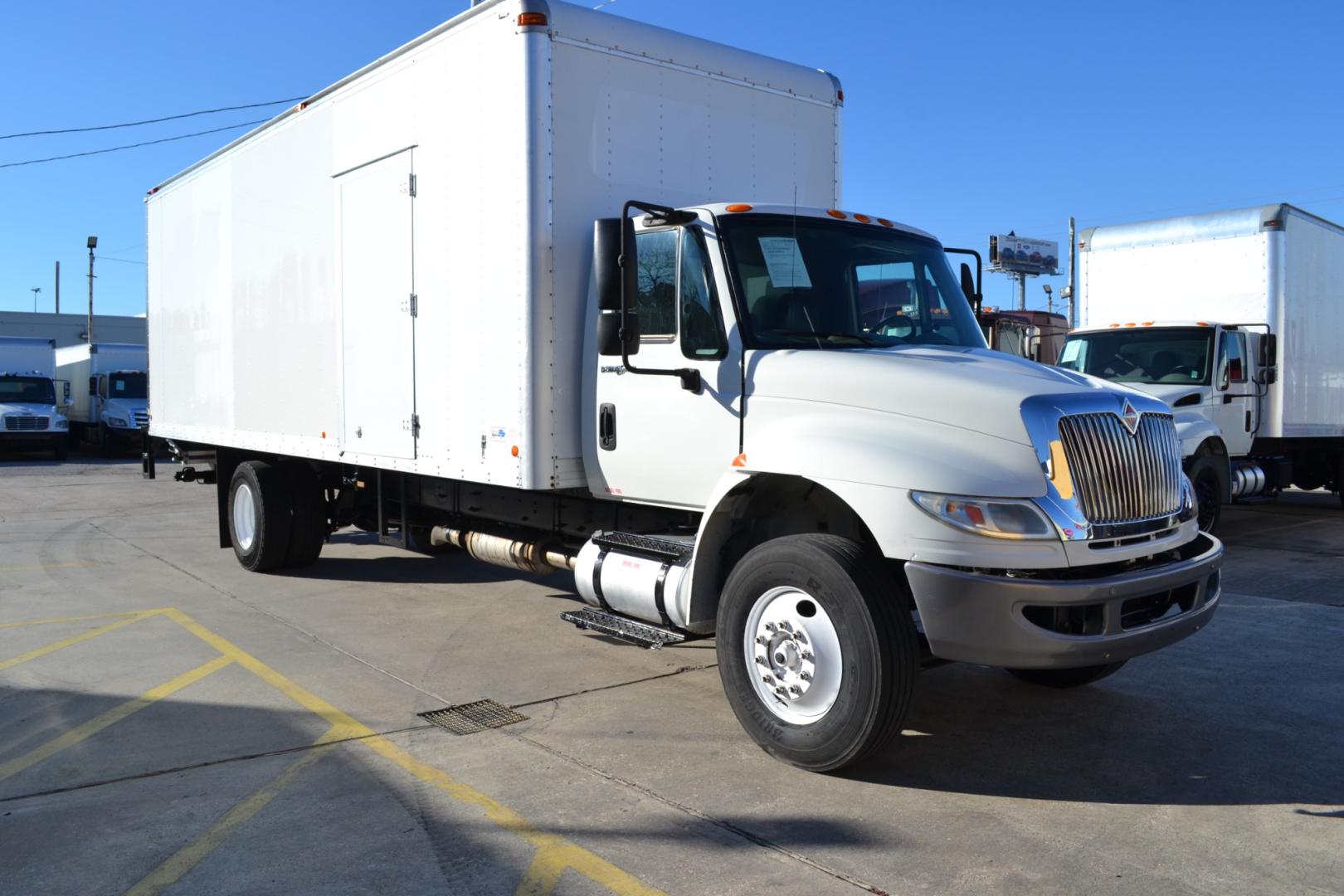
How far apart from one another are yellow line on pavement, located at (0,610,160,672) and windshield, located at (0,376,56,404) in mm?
24513

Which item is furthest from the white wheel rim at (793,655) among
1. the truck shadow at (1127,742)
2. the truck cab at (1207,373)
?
the truck cab at (1207,373)

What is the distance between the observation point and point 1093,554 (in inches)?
177

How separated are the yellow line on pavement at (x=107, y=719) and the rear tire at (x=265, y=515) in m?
2.89

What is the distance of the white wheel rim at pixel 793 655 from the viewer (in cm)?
474

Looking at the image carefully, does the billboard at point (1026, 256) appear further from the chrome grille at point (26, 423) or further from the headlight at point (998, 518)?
the headlight at point (998, 518)

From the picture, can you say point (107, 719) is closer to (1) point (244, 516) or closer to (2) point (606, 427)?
(2) point (606, 427)

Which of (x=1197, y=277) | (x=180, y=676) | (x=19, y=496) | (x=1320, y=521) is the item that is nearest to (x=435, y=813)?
(x=180, y=676)

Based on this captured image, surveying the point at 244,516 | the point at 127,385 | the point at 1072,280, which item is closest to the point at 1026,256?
the point at 1072,280

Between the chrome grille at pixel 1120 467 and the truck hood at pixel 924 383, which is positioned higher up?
the truck hood at pixel 924 383

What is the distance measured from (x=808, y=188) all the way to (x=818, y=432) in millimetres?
3141

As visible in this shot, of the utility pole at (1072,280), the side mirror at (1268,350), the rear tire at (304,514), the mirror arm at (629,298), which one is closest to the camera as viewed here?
the mirror arm at (629,298)

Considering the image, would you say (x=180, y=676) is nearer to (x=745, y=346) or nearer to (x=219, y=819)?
(x=219, y=819)

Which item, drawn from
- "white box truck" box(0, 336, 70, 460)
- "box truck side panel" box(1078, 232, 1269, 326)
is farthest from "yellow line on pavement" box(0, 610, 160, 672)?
"white box truck" box(0, 336, 70, 460)

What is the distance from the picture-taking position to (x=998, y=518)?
4.39 m
